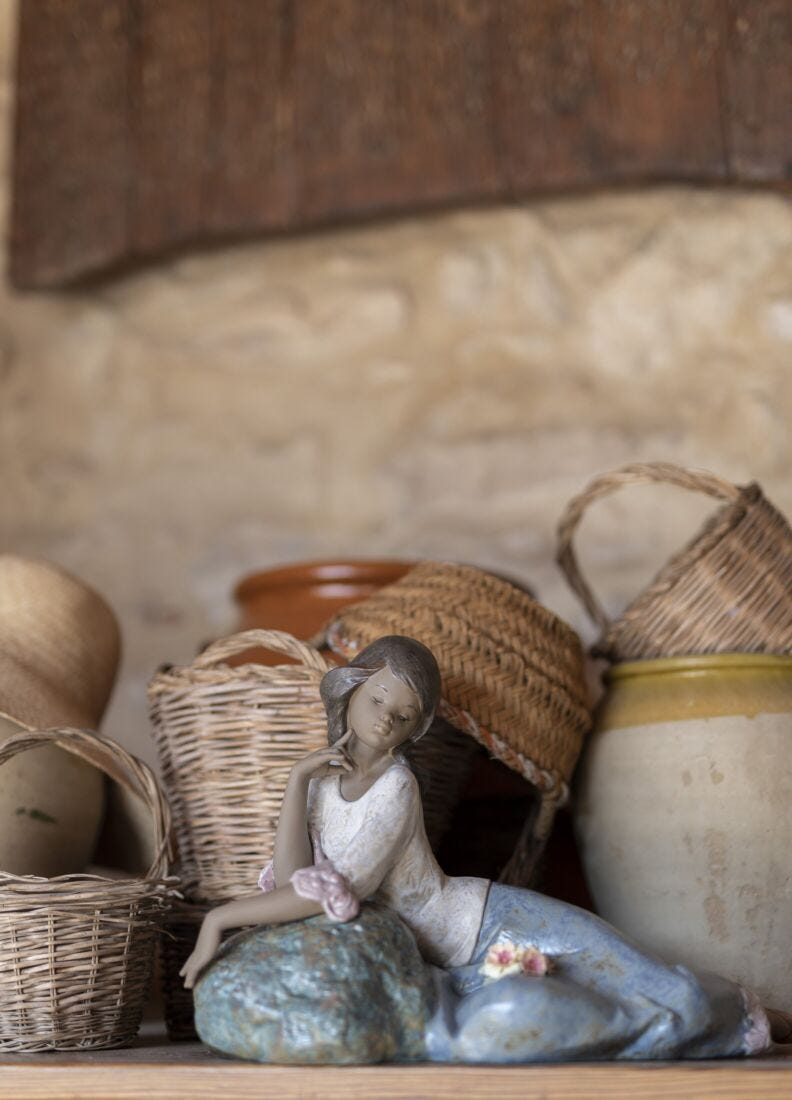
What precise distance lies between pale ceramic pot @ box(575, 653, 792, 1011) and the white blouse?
0.28 meters

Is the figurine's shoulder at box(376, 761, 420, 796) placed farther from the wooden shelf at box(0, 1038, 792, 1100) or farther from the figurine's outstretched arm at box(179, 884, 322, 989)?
the wooden shelf at box(0, 1038, 792, 1100)

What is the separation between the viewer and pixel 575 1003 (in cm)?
104

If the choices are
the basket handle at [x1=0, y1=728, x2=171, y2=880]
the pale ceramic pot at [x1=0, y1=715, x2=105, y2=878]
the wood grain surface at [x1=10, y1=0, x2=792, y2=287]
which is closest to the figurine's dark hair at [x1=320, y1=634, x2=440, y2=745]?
the basket handle at [x1=0, y1=728, x2=171, y2=880]

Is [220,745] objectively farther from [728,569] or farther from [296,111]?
[296,111]

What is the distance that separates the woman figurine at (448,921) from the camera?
1.03 metres

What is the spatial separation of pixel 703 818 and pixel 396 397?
0.98 m

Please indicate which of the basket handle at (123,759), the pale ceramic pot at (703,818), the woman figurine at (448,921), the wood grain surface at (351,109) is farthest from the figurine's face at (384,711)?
the wood grain surface at (351,109)

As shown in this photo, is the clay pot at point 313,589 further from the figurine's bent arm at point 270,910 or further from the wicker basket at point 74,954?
the figurine's bent arm at point 270,910

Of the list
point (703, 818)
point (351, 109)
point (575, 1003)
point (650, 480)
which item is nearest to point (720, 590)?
point (650, 480)

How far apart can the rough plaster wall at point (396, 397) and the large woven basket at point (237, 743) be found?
2.26 feet

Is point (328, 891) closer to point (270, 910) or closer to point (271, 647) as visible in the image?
point (270, 910)

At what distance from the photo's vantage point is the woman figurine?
103 cm

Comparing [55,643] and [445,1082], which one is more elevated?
[55,643]

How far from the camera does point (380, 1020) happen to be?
3.36 ft
